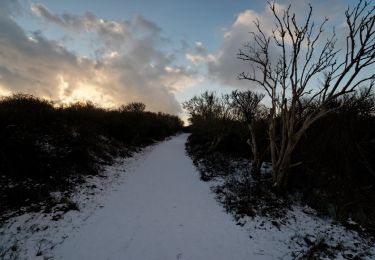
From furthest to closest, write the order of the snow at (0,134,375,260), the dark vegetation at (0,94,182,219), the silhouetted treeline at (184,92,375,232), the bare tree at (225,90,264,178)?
the bare tree at (225,90,264,178)
the silhouetted treeline at (184,92,375,232)
the dark vegetation at (0,94,182,219)
the snow at (0,134,375,260)

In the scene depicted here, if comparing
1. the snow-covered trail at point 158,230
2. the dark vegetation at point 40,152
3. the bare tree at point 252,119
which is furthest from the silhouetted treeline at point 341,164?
the dark vegetation at point 40,152

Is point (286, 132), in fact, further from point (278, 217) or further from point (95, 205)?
point (95, 205)

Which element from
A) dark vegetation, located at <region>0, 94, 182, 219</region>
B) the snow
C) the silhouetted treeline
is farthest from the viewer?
the silhouetted treeline

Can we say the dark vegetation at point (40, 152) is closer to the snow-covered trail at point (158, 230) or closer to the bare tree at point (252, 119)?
the snow-covered trail at point (158, 230)

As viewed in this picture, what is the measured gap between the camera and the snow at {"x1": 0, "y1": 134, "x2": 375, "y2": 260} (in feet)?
20.0

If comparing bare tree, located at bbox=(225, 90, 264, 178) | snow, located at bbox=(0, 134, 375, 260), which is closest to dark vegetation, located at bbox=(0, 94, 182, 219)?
snow, located at bbox=(0, 134, 375, 260)

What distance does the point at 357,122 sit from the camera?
44.9 feet

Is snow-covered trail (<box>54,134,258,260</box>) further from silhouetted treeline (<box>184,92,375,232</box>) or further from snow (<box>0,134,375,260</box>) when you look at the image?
silhouetted treeline (<box>184,92,375,232</box>)

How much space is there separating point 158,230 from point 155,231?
104 millimetres

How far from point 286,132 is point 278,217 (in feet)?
12.6

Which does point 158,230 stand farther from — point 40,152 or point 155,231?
point 40,152

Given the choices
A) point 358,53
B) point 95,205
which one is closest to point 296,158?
point 358,53

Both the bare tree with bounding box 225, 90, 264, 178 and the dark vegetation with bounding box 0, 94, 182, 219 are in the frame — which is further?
the bare tree with bounding box 225, 90, 264, 178

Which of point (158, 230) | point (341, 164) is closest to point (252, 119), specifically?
point (341, 164)
